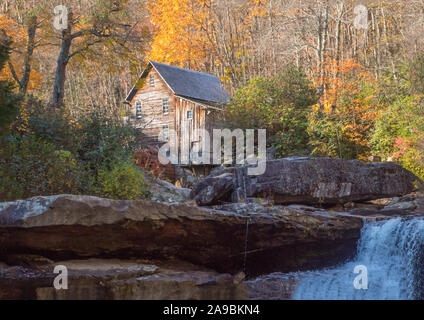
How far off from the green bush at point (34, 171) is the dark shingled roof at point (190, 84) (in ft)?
48.5

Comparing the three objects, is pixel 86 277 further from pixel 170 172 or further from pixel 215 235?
pixel 170 172

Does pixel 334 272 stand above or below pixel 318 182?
below

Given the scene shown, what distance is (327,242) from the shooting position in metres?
7.62

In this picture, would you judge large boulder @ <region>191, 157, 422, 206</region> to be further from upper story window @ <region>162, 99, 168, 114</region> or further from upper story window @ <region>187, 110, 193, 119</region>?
upper story window @ <region>162, 99, 168, 114</region>

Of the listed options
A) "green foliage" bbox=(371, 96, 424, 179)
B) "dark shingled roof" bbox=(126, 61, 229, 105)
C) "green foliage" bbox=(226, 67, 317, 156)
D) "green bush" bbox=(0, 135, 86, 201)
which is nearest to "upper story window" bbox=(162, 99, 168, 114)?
"dark shingled roof" bbox=(126, 61, 229, 105)

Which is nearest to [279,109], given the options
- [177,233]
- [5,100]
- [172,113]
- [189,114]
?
[189,114]

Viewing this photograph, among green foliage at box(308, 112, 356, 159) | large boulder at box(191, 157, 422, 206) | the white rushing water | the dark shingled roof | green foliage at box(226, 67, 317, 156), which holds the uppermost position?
the dark shingled roof

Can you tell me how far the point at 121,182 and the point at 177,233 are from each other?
3.75 meters

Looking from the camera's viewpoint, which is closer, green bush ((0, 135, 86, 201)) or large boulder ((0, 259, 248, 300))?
large boulder ((0, 259, 248, 300))

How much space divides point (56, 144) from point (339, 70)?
1302 centimetres

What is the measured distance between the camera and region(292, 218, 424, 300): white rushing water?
6531mm

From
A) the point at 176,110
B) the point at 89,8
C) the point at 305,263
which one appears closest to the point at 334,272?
the point at 305,263

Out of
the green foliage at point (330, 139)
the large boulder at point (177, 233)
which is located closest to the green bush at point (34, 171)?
the large boulder at point (177, 233)

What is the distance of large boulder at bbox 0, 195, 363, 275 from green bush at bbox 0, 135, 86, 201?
2.23 meters
